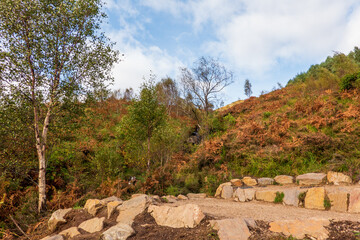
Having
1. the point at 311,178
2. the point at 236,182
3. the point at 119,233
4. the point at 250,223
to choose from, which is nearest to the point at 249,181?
the point at 236,182

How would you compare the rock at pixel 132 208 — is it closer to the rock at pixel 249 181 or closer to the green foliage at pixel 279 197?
the green foliage at pixel 279 197

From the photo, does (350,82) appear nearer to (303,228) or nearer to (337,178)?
(337,178)

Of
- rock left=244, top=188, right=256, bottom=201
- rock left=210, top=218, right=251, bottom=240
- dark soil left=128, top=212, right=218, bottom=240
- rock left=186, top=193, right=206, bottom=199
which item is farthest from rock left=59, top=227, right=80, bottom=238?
rock left=244, top=188, right=256, bottom=201

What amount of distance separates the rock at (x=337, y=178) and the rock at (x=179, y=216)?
14.8 feet

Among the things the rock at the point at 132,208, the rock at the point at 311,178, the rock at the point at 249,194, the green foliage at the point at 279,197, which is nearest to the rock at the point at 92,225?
the rock at the point at 132,208

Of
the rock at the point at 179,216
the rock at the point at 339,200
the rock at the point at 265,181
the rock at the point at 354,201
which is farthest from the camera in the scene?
the rock at the point at 265,181

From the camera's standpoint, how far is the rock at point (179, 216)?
132 inches

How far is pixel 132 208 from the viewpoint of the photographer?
4.30 m

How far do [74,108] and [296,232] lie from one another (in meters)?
6.91

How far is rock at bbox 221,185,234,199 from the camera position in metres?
6.79

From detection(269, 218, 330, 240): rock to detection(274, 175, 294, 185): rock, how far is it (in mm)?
3426

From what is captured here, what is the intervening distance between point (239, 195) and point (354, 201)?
9.51 ft

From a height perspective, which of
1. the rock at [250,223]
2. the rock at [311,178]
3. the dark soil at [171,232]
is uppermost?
the rock at [311,178]

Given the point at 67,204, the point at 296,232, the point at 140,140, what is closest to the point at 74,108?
the point at 67,204
